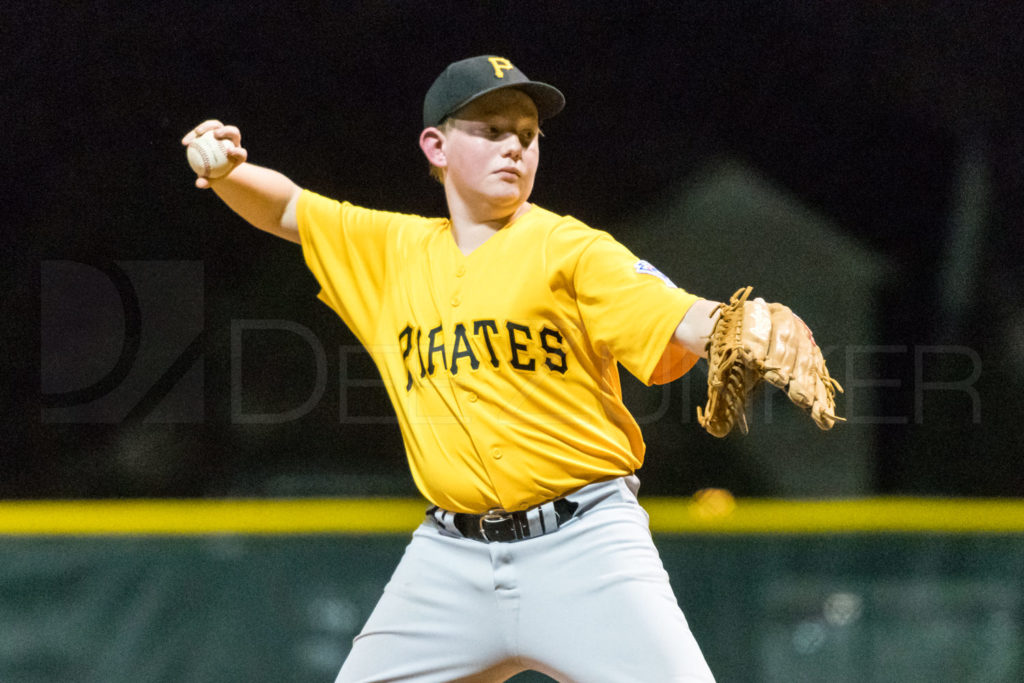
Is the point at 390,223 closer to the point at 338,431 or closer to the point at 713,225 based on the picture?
the point at 338,431

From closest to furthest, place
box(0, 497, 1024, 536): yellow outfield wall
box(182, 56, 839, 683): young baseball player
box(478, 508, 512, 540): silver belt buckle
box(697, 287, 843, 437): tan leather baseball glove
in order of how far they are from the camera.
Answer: box(697, 287, 843, 437): tan leather baseball glove, box(182, 56, 839, 683): young baseball player, box(478, 508, 512, 540): silver belt buckle, box(0, 497, 1024, 536): yellow outfield wall

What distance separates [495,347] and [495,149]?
1.17ft

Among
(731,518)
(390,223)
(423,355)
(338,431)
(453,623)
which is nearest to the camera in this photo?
(453,623)

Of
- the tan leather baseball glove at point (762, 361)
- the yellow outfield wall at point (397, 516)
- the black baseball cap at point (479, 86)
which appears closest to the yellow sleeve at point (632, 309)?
the tan leather baseball glove at point (762, 361)

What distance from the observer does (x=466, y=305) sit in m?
1.68

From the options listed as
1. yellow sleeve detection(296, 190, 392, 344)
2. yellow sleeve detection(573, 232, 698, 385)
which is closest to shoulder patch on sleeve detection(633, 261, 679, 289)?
yellow sleeve detection(573, 232, 698, 385)

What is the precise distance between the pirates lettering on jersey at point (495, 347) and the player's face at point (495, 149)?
0.24 metres

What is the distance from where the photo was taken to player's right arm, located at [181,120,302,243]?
1849 mm

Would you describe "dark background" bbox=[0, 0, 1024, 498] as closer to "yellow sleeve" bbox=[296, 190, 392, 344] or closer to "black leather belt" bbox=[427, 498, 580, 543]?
"yellow sleeve" bbox=[296, 190, 392, 344]

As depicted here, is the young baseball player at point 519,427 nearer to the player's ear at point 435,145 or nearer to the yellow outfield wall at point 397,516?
the player's ear at point 435,145

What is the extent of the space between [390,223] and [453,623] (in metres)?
0.74

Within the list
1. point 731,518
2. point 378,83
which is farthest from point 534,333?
point 378,83

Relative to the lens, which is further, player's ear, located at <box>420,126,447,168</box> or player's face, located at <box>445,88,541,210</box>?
player's ear, located at <box>420,126,447,168</box>

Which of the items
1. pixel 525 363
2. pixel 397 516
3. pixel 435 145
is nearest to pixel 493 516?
pixel 525 363
